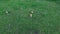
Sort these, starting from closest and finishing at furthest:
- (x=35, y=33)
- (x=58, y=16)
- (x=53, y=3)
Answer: (x=35, y=33) → (x=58, y=16) → (x=53, y=3)

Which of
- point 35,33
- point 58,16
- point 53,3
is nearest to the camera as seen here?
point 35,33

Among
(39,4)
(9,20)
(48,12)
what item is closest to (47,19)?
(48,12)

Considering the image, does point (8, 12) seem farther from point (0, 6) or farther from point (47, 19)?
point (47, 19)

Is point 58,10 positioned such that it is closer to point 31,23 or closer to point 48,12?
point 48,12

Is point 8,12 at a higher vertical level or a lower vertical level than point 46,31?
higher

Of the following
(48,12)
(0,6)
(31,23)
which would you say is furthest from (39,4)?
(0,6)

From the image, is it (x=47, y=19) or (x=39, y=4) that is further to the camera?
(x=39, y=4)
